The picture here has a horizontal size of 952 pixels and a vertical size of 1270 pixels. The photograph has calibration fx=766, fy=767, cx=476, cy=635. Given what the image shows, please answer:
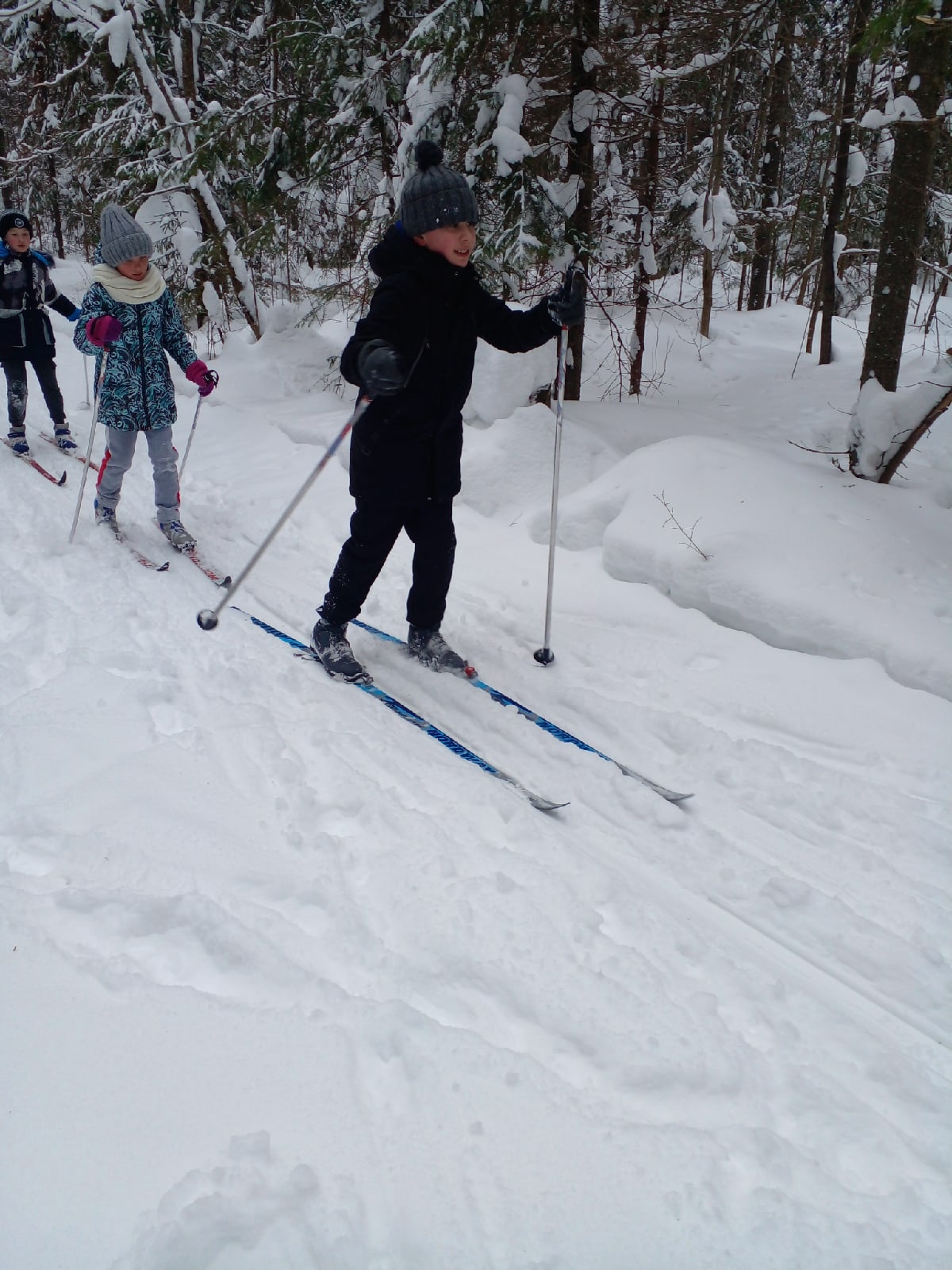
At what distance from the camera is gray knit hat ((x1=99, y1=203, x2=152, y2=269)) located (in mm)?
4676

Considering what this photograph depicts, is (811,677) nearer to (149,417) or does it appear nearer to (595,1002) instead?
(595,1002)

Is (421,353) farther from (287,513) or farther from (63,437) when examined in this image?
(63,437)

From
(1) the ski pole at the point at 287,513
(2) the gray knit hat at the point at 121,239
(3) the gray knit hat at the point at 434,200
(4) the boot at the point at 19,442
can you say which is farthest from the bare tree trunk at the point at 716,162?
(4) the boot at the point at 19,442

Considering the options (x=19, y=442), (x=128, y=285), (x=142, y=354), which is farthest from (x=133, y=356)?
(x=19, y=442)

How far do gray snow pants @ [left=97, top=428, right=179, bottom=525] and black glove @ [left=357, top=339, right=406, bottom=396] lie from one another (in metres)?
2.69

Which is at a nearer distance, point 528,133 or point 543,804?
A: point 543,804

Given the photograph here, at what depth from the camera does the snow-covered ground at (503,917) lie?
1.68 m

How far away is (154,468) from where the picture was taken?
5.43 meters

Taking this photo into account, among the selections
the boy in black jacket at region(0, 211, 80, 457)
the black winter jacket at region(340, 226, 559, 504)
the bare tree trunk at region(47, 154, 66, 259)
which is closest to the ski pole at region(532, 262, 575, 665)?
the black winter jacket at region(340, 226, 559, 504)

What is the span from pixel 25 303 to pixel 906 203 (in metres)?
7.47

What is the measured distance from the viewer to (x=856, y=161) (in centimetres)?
993

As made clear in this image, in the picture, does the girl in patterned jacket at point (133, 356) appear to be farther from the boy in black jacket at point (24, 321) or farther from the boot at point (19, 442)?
the boot at point (19, 442)

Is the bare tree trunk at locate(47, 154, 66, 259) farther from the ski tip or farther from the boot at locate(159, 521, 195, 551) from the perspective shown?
the ski tip

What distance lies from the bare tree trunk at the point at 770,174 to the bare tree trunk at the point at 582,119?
4.68 m
